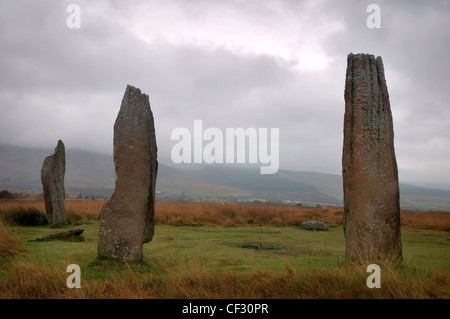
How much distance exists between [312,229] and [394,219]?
10.3 m

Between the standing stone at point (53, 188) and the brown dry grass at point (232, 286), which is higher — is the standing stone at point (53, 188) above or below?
above

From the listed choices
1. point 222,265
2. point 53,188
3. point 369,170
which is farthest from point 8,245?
point 369,170

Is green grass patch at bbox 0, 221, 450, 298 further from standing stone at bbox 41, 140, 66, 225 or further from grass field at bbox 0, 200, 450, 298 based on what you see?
standing stone at bbox 41, 140, 66, 225

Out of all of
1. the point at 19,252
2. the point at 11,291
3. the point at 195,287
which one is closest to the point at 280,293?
the point at 195,287

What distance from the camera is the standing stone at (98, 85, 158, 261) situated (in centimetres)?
861

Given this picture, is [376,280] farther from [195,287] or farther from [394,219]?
[195,287]

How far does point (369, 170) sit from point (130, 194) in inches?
235

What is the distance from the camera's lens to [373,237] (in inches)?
326

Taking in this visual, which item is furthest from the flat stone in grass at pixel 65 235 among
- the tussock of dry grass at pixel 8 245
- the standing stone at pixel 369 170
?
the standing stone at pixel 369 170

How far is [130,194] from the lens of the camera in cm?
870

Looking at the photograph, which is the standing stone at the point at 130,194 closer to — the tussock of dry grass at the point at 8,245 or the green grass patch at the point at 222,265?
the green grass patch at the point at 222,265

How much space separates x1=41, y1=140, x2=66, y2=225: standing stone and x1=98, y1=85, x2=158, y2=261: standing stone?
944 cm

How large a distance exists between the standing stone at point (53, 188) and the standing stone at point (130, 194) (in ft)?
31.0

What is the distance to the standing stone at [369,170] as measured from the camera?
8.30m
